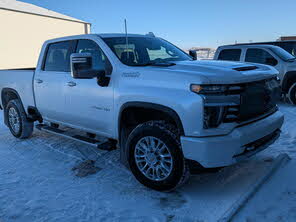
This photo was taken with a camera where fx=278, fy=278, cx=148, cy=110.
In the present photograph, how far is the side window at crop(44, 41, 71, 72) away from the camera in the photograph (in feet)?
14.8

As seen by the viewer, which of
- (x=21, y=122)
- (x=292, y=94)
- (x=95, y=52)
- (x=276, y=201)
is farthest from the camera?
(x=292, y=94)

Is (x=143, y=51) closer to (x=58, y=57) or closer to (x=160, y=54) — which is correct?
(x=160, y=54)

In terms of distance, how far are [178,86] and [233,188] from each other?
→ 144cm

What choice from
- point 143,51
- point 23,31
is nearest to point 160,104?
point 143,51

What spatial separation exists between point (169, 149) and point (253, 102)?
41.9 inches

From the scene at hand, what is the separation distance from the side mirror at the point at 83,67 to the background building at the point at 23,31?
61.3ft

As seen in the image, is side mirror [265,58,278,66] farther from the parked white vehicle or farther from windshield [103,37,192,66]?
windshield [103,37,192,66]

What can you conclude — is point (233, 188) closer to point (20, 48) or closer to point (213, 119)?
point (213, 119)

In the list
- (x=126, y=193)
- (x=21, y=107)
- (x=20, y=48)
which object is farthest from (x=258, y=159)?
(x=20, y=48)

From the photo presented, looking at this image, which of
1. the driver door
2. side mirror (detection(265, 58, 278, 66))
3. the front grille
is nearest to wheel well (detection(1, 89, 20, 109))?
the driver door

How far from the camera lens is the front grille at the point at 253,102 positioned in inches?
112

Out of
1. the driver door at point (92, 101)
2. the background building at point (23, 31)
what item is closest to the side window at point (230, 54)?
the driver door at point (92, 101)

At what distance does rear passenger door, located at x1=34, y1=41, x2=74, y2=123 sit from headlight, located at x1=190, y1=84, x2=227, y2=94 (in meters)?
2.23

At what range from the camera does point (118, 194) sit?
3326 mm
